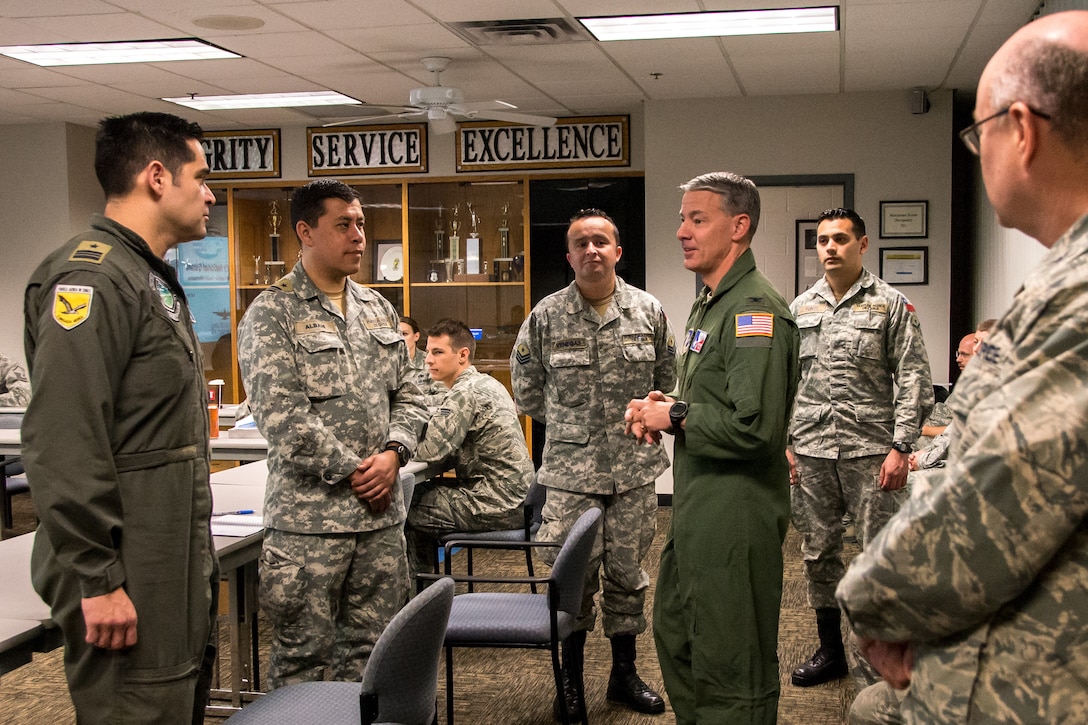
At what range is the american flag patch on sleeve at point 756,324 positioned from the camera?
2404 mm

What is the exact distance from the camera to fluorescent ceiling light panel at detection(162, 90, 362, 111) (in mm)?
6891

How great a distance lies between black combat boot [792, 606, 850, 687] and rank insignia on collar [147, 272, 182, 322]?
8.76ft

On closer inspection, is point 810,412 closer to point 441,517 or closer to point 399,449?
point 441,517

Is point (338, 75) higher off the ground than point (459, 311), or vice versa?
point (338, 75)

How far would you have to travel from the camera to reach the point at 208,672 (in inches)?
81.5

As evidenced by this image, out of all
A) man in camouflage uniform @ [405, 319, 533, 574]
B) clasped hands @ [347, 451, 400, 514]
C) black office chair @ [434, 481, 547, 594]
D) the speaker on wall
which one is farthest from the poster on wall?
clasped hands @ [347, 451, 400, 514]

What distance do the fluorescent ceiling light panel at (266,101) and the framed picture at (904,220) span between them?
377 centimetres

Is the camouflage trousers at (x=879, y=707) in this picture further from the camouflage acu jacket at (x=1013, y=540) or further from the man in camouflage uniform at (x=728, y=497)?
the man in camouflage uniform at (x=728, y=497)

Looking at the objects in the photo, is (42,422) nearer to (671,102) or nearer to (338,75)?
(338,75)

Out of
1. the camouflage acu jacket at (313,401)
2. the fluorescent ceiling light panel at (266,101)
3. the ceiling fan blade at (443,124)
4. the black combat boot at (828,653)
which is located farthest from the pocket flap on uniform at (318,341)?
the fluorescent ceiling light panel at (266,101)

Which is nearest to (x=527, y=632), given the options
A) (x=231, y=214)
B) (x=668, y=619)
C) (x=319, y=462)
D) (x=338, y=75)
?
(x=668, y=619)

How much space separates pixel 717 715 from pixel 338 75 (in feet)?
16.2

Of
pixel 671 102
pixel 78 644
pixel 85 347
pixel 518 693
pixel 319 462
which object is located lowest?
pixel 518 693

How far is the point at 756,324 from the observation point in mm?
2410
